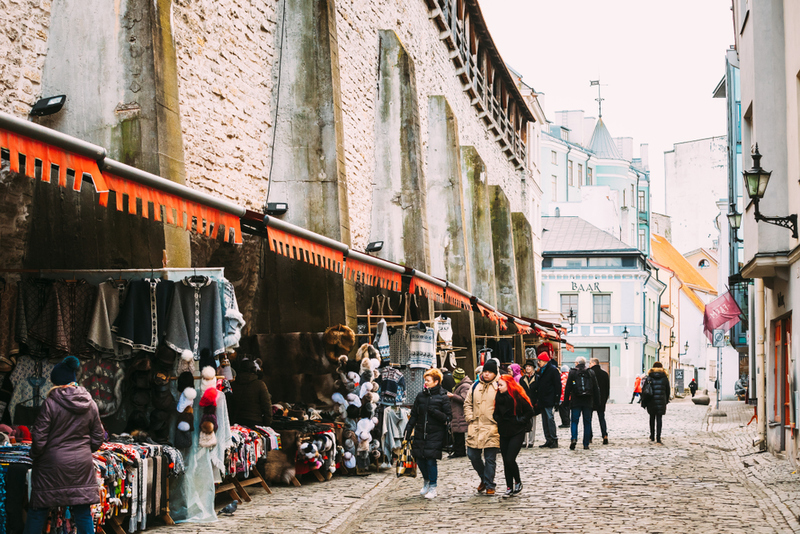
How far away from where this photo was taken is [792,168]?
13875 millimetres

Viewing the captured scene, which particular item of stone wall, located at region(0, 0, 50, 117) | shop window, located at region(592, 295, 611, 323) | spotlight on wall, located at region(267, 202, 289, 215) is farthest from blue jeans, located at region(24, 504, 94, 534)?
shop window, located at region(592, 295, 611, 323)

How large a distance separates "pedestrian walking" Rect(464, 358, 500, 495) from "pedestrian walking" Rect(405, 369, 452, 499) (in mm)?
398

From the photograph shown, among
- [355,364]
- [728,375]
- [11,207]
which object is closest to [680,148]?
[728,375]

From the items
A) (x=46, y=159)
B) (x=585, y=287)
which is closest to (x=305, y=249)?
(x=46, y=159)

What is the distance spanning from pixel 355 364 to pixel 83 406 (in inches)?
234

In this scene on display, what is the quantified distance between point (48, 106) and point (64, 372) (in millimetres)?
3512

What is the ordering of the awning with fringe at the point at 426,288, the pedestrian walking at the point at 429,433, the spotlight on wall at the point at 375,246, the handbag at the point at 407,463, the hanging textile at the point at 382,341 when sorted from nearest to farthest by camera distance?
1. the pedestrian walking at the point at 429,433
2. the handbag at the point at 407,463
3. the awning with fringe at the point at 426,288
4. the hanging textile at the point at 382,341
5. the spotlight on wall at the point at 375,246

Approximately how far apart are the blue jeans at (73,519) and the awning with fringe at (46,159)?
7.19ft

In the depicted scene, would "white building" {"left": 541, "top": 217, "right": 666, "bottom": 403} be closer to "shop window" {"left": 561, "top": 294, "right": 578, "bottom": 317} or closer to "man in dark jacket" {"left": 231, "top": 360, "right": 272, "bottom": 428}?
"shop window" {"left": 561, "top": 294, "right": 578, "bottom": 317}

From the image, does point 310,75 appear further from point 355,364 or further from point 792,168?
point 792,168

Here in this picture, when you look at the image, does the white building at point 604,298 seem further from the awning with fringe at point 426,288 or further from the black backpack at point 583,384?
the awning with fringe at point 426,288

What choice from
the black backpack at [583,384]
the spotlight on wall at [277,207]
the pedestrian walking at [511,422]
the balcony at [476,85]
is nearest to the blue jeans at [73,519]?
the pedestrian walking at [511,422]

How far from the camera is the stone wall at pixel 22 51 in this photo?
916 cm

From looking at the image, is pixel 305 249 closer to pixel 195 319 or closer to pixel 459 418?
pixel 195 319
